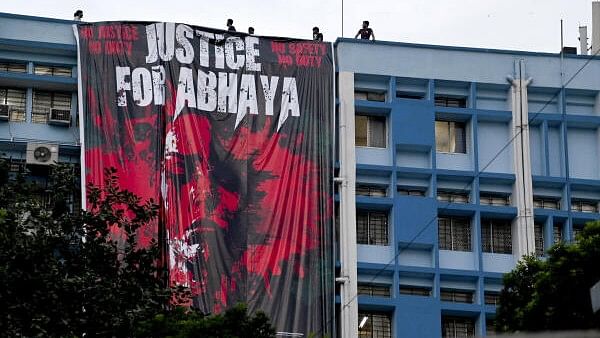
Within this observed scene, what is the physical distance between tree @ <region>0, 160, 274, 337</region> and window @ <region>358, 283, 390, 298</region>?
8.70 meters

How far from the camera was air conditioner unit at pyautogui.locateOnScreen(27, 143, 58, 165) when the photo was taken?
4225 centimetres

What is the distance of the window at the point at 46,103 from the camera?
144 ft

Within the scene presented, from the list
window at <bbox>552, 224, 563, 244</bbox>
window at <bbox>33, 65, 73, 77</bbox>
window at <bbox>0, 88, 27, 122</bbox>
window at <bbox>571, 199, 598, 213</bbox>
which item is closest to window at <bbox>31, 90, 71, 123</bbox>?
window at <bbox>0, 88, 27, 122</bbox>

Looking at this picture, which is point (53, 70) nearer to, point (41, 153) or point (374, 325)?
point (41, 153)

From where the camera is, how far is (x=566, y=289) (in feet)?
109

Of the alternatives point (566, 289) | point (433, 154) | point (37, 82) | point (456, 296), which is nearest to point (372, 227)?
point (433, 154)

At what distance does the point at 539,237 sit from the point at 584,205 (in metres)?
1.66

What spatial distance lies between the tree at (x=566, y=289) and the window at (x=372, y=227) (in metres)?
9.60

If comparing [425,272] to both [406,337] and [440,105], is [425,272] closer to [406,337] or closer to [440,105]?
[406,337]

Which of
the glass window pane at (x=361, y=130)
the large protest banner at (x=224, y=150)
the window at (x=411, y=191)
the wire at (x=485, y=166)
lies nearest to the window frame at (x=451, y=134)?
the wire at (x=485, y=166)

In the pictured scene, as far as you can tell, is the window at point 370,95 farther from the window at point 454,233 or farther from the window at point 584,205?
the window at point 584,205

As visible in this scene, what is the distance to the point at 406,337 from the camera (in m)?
42.6

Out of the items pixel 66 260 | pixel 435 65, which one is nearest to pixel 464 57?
pixel 435 65

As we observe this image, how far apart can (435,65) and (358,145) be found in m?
3.04
